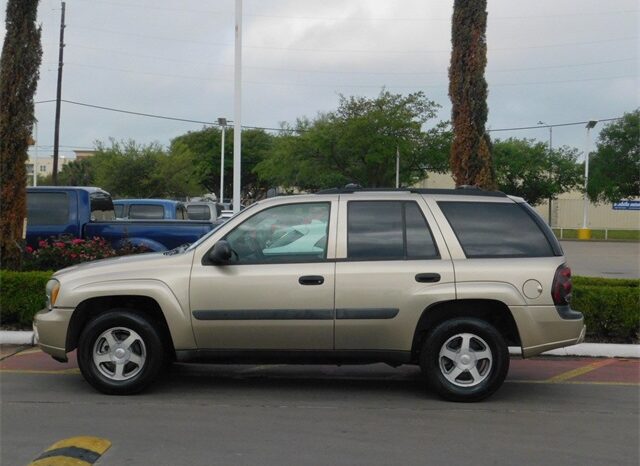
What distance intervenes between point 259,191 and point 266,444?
203ft

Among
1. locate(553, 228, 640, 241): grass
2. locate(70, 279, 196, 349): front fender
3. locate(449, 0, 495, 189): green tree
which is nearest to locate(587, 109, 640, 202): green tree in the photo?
locate(553, 228, 640, 241): grass

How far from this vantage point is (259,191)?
219 feet

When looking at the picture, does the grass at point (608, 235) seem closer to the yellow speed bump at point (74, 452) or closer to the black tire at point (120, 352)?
the black tire at point (120, 352)

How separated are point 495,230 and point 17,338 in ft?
19.7

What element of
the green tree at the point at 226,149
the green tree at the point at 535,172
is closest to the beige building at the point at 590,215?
the green tree at the point at 535,172

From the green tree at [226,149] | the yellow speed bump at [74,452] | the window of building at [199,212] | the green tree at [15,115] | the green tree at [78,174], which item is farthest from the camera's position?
the green tree at [78,174]

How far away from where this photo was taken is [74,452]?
523cm

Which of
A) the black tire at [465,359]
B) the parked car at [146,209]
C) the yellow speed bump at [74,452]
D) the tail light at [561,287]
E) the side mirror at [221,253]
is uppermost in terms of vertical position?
the parked car at [146,209]

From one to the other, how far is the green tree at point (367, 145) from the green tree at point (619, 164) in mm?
9024

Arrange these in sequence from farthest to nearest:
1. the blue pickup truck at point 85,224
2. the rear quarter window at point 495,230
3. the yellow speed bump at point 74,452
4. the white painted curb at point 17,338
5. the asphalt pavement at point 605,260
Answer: the asphalt pavement at point 605,260, the blue pickup truck at point 85,224, the white painted curb at point 17,338, the rear quarter window at point 495,230, the yellow speed bump at point 74,452

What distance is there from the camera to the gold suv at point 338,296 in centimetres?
659

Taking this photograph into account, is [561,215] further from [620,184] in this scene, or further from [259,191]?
[259,191]

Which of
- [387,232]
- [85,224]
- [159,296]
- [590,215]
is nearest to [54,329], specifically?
[159,296]

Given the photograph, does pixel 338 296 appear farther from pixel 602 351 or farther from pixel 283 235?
pixel 602 351
